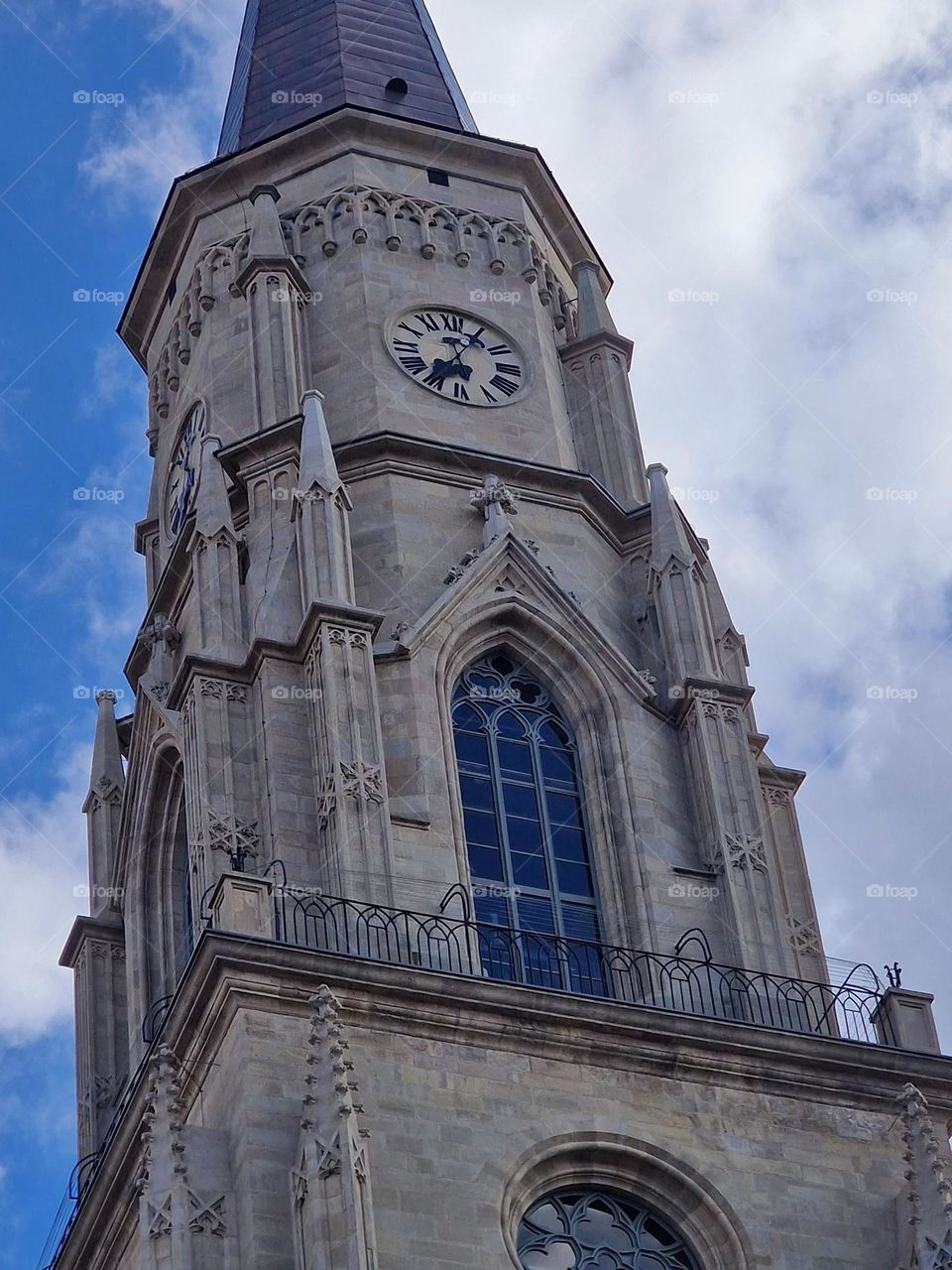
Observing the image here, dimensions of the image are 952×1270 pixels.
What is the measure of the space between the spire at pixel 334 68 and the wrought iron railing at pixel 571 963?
58.3 feet

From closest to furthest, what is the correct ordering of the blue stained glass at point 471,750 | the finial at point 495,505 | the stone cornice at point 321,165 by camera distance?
1. the blue stained glass at point 471,750
2. the finial at point 495,505
3. the stone cornice at point 321,165

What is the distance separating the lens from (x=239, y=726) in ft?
148

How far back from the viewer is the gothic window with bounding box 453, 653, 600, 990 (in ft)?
144

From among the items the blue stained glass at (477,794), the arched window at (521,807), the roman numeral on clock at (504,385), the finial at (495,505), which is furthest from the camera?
the roman numeral on clock at (504,385)

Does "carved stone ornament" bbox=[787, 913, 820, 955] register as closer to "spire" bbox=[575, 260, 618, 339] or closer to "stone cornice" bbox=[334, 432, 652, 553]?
"stone cornice" bbox=[334, 432, 652, 553]

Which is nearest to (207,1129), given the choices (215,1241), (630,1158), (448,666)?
(215,1241)

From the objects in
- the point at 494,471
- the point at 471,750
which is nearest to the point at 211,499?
the point at 494,471

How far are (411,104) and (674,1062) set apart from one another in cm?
2214

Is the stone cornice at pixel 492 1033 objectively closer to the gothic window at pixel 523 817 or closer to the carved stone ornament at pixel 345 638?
the gothic window at pixel 523 817

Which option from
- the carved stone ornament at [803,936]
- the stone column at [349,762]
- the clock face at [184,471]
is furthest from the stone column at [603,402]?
the carved stone ornament at [803,936]

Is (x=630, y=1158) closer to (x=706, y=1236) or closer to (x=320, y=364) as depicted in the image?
(x=706, y=1236)

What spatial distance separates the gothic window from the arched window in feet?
0.04

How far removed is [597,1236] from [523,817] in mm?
7367

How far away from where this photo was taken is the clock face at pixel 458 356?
2013 inches
